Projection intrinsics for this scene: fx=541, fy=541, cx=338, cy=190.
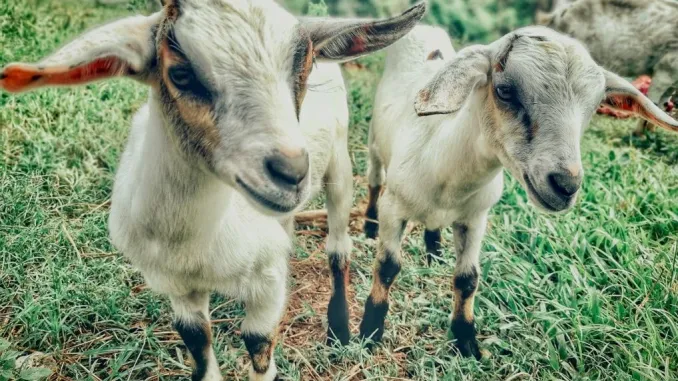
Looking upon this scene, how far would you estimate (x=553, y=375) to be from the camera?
3.29 metres

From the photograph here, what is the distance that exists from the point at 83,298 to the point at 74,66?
246 cm

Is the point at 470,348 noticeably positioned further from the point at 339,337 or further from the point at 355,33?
the point at 355,33

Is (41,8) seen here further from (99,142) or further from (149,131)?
(149,131)

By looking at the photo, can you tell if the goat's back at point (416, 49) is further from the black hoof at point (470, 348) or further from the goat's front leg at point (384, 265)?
the black hoof at point (470, 348)

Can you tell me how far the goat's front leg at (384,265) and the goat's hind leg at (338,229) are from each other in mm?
202

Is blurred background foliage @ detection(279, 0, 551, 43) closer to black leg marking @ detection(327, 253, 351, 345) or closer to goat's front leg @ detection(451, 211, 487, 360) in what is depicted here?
black leg marking @ detection(327, 253, 351, 345)

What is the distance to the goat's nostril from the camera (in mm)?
2383

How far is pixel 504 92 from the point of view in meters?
2.67

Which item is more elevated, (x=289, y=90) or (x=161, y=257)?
(x=289, y=90)

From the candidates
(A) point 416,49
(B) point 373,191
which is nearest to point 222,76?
(A) point 416,49

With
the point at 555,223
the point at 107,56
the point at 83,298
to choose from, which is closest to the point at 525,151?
the point at 107,56

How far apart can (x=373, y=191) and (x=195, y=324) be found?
252 cm

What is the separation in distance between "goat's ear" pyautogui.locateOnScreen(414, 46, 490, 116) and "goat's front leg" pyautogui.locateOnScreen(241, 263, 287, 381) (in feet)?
3.70

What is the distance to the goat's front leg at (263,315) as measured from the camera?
2.74 m
